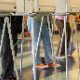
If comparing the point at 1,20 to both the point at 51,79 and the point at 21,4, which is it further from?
the point at 51,79

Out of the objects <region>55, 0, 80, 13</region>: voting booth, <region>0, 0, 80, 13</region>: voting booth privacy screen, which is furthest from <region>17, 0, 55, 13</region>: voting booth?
<region>55, 0, 80, 13</region>: voting booth

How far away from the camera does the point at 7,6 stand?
1035 mm

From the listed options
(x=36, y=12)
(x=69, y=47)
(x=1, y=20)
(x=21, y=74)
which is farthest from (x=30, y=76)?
(x=69, y=47)

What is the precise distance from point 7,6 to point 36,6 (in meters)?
0.24

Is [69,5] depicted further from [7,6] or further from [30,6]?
[7,6]

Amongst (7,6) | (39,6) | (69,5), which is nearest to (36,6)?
(39,6)

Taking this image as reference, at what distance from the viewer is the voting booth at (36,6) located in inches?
46.6

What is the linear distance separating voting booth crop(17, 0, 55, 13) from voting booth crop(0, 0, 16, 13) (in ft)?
0.29

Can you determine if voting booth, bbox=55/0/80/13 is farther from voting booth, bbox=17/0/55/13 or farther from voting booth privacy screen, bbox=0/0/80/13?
voting booth, bbox=17/0/55/13

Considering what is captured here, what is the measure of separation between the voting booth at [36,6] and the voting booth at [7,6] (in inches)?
3.5

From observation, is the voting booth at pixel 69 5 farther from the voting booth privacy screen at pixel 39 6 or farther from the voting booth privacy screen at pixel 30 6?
the voting booth privacy screen at pixel 30 6

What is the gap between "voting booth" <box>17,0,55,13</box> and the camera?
118 centimetres

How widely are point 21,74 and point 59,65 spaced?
628 millimetres

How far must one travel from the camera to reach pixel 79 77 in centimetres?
183
